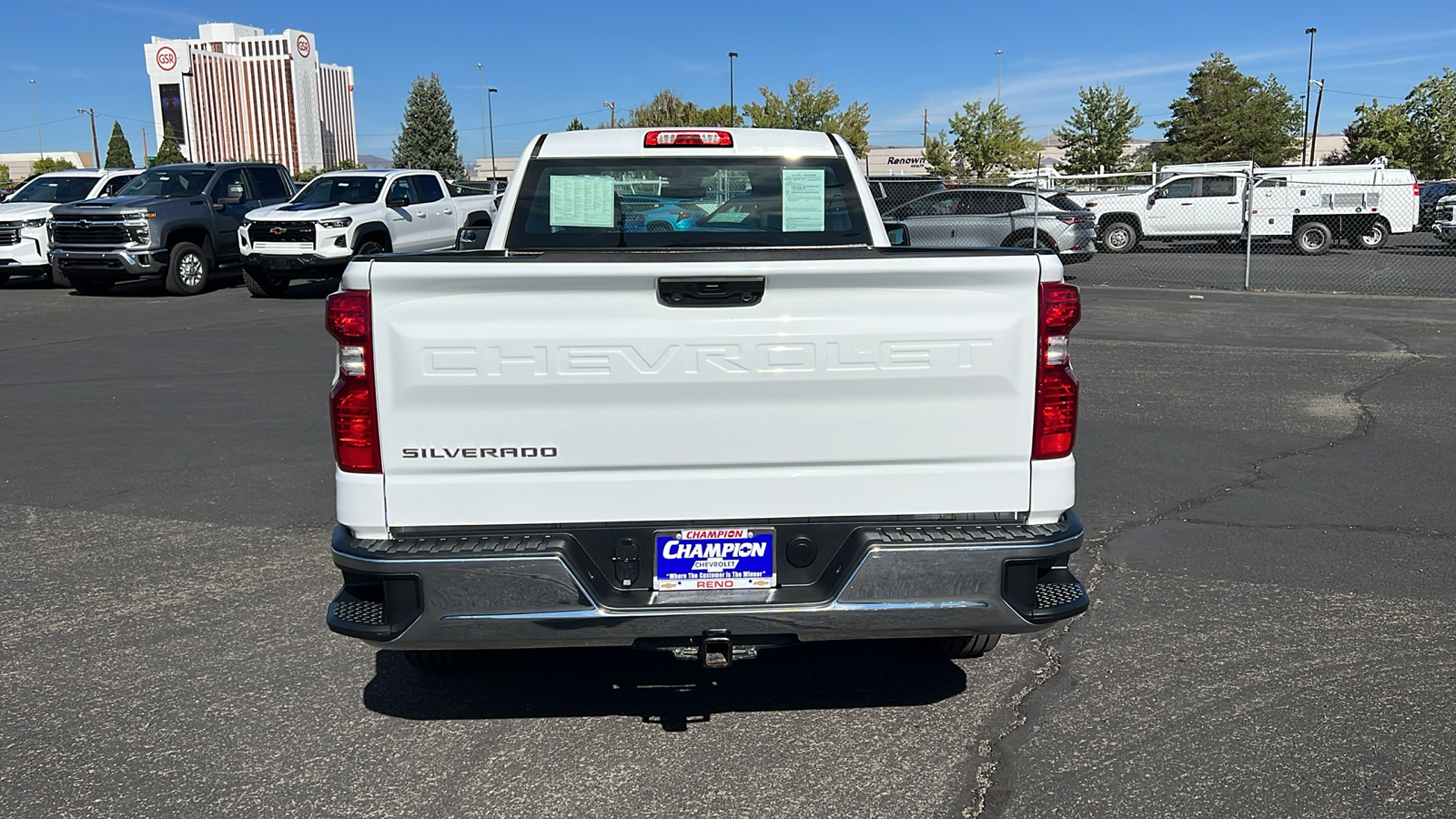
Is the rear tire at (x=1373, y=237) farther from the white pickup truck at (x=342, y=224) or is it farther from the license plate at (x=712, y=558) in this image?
the license plate at (x=712, y=558)

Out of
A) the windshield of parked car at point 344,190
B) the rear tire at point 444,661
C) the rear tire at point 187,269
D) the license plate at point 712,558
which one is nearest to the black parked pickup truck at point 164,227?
the rear tire at point 187,269

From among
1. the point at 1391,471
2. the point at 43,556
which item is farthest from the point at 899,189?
the point at 43,556

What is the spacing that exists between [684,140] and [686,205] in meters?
0.30

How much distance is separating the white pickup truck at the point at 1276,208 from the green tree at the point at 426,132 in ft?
213

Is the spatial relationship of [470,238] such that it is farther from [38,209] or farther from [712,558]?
[38,209]

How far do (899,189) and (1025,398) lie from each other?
25742mm

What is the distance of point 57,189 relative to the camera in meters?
21.8

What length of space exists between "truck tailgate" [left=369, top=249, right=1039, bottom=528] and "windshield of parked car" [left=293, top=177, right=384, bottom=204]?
1567cm

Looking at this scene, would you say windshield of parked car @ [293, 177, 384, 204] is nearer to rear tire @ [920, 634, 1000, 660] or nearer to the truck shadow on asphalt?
the truck shadow on asphalt

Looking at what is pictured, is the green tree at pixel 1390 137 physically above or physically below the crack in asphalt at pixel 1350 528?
above

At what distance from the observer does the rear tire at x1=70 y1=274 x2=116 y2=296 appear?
19.1 m

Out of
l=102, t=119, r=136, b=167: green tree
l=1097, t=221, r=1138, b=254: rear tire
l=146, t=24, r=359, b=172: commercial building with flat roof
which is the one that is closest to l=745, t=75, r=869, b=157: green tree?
l=1097, t=221, r=1138, b=254: rear tire

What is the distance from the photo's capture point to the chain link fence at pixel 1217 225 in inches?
869

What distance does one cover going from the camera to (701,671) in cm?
428
